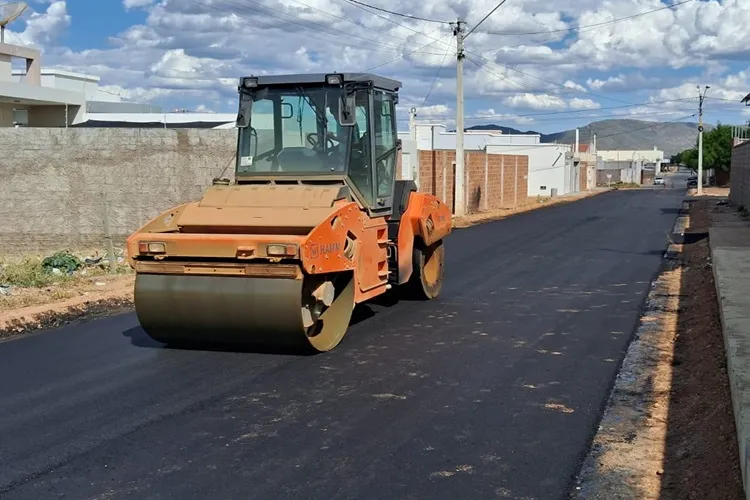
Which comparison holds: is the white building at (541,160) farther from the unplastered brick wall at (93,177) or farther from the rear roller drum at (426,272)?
the rear roller drum at (426,272)

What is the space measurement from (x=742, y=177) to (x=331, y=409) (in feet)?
93.8

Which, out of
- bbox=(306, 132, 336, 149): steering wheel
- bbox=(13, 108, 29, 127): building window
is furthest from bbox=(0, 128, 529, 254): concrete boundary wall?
bbox=(13, 108, 29, 127): building window

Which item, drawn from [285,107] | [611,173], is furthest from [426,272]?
[611,173]

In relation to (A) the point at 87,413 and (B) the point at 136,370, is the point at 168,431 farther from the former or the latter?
(B) the point at 136,370

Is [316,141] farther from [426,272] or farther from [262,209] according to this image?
[426,272]

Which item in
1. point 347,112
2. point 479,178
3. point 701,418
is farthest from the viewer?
point 479,178

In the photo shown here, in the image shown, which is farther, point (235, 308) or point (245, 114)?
point (245, 114)

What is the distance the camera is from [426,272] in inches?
450

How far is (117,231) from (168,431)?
43.4 ft

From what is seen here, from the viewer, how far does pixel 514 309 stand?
35.2 ft

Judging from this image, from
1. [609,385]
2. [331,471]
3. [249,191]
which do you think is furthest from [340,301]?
[331,471]

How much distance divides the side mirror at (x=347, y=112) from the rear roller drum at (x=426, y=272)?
8.53ft

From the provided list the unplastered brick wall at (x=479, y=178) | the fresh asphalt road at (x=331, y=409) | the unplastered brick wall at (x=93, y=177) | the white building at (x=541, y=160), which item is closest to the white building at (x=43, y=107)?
the unplastered brick wall at (x=479, y=178)

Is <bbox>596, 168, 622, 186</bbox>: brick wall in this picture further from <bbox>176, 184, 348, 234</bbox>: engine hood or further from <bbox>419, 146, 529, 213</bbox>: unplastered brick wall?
<bbox>176, 184, 348, 234</bbox>: engine hood
